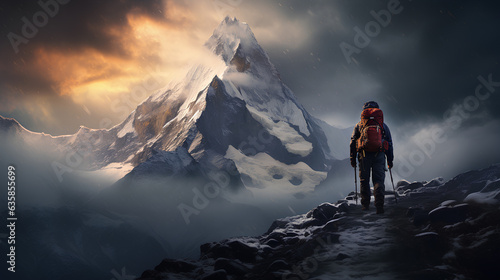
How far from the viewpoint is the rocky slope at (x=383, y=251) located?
47.8 feet

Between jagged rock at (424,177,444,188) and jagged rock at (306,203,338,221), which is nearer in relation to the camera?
jagged rock at (306,203,338,221)

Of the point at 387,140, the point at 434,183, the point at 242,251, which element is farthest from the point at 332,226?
the point at 434,183

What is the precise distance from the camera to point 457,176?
116 ft

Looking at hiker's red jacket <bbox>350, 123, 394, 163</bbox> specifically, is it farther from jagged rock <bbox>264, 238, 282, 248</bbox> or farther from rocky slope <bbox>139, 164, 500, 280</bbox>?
jagged rock <bbox>264, 238, 282, 248</bbox>

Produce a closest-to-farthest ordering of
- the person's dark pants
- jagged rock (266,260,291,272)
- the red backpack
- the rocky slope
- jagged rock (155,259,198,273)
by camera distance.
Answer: the rocky slope → the red backpack → the person's dark pants → jagged rock (266,260,291,272) → jagged rock (155,259,198,273)

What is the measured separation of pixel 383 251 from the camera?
17547mm

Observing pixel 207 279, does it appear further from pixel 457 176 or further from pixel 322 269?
pixel 457 176

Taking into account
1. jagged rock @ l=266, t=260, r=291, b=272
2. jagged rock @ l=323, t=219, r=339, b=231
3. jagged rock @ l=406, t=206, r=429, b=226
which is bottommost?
jagged rock @ l=266, t=260, r=291, b=272

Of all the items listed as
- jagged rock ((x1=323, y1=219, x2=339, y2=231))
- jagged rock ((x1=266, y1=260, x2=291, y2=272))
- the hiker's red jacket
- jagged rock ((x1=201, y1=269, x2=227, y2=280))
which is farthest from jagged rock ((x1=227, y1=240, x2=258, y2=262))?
the hiker's red jacket

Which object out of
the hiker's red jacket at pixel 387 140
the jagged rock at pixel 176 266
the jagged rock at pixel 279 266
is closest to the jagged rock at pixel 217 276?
the jagged rock at pixel 279 266

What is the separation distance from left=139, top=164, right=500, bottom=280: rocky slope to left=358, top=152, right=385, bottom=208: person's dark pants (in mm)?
3166

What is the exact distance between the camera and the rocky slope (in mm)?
14570

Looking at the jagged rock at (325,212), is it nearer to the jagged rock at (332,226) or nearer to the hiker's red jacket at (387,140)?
the jagged rock at (332,226)

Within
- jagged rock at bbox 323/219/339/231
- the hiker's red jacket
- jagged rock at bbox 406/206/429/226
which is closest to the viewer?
the hiker's red jacket
